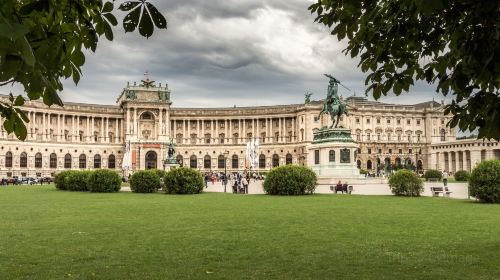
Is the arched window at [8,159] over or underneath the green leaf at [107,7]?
over

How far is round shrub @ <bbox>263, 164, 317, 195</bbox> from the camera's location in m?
28.6

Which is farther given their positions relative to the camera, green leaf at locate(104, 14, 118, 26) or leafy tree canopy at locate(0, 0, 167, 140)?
green leaf at locate(104, 14, 118, 26)

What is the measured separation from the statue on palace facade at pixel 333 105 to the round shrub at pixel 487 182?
18.5 m

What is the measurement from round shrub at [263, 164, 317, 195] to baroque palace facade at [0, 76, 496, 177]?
6494 centimetres

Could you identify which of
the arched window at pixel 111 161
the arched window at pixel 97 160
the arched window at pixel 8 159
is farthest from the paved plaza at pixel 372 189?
the arched window at pixel 111 161

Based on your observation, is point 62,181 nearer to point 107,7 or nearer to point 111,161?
point 107,7

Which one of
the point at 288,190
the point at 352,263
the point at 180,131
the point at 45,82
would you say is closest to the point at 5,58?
the point at 45,82

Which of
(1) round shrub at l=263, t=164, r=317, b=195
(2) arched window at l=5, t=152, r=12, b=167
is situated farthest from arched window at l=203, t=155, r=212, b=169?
(1) round shrub at l=263, t=164, r=317, b=195

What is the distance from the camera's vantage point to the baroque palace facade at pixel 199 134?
91.2m

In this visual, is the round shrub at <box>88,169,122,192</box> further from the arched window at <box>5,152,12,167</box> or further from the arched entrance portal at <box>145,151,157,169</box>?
the arched entrance portal at <box>145,151,157,169</box>

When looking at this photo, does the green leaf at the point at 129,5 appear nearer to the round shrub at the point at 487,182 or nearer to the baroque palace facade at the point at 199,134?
the round shrub at the point at 487,182

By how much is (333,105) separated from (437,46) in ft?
116

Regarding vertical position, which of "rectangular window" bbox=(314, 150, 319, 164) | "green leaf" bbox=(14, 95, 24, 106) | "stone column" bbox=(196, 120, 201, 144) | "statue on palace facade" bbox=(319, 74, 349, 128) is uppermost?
"stone column" bbox=(196, 120, 201, 144)

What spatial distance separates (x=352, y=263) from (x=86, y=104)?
96217 mm
